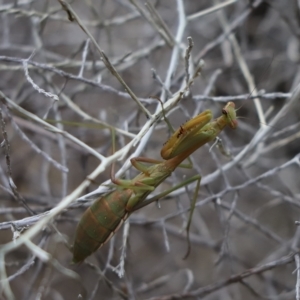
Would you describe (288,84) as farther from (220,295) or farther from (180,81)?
(220,295)

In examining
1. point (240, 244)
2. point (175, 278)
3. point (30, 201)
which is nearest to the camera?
point (30, 201)

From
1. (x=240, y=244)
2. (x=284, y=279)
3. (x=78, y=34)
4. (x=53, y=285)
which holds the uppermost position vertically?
(x=78, y=34)

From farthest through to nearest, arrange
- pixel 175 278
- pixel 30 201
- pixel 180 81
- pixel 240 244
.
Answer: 1. pixel 240 244
2. pixel 175 278
3. pixel 30 201
4. pixel 180 81

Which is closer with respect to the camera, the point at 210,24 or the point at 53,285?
the point at 53,285

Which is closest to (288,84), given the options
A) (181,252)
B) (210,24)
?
(210,24)

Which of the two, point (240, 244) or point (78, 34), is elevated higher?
point (78, 34)

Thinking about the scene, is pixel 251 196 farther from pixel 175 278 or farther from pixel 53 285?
pixel 53 285
